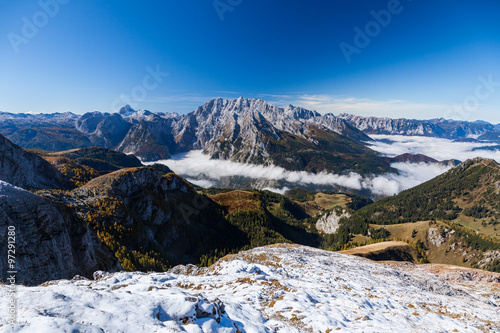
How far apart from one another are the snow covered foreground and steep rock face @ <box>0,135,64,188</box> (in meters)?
127

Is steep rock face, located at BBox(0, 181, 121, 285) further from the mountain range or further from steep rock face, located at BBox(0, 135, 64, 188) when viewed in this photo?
steep rock face, located at BBox(0, 135, 64, 188)

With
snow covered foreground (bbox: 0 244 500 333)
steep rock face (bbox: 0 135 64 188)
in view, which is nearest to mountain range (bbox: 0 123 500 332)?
snow covered foreground (bbox: 0 244 500 333)

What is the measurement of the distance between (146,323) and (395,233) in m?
241

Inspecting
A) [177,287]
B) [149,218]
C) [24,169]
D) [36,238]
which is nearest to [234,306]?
[177,287]

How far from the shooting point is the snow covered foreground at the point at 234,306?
12820mm

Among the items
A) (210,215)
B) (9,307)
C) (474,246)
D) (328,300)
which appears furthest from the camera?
Result: (210,215)

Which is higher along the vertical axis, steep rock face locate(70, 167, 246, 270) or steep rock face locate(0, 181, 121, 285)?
steep rock face locate(0, 181, 121, 285)

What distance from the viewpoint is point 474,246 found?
152 m

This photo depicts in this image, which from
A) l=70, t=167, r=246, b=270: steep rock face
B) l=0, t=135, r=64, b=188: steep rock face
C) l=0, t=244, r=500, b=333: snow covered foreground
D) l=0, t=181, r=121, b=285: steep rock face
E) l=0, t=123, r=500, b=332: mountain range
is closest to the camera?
l=0, t=244, r=500, b=333: snow covered foreground

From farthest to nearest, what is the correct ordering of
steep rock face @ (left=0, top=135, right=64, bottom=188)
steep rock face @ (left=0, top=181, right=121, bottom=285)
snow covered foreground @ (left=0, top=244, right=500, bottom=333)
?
steep rock face @ (left=0, top=135, right=64, bottom=188), steep rock face @ (left=0, top=181, right=121, bottom=285), snow covered foreground @ (left=0, top=244, right=500, bottom=333)

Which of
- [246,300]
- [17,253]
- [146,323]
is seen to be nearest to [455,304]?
[246,300]

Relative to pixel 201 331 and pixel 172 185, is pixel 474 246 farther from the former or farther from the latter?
pixel 172 185

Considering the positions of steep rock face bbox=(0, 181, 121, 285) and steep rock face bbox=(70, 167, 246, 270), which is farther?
steep rock face bbox=(70, 167, 246, 270)

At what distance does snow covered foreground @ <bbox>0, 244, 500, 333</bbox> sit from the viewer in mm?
12820
